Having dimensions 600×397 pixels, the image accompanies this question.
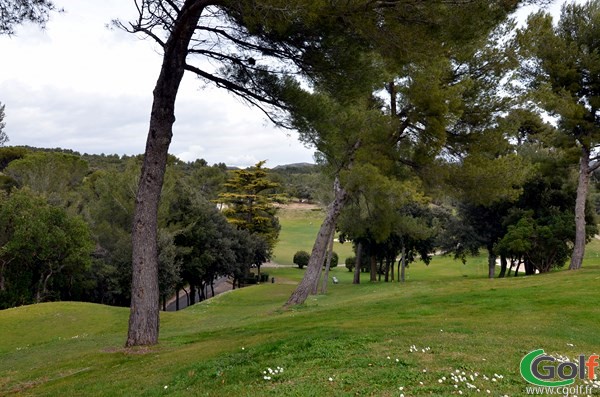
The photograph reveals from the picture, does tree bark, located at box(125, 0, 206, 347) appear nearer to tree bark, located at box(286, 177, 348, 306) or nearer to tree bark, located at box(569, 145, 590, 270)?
tree bark, located at box(286, 177, 348, 306)

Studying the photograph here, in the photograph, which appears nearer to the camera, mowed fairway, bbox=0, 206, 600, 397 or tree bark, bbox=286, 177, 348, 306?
mowed fairway, bbox=0, 206, 600, 397

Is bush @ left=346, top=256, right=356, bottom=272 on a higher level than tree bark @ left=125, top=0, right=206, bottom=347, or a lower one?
lower

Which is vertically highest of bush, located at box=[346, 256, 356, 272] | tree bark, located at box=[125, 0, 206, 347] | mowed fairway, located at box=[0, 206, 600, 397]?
tree bark, located at box=[125, 0, 206, 347]

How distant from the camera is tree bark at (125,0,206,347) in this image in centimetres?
880

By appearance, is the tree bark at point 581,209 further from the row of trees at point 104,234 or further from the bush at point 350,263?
the bush at point 350,263

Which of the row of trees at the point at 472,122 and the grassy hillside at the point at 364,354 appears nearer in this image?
the grassy hillside at the point at 364,354

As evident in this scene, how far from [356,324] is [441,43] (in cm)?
579

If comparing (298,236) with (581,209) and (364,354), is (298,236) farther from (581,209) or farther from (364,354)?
(364,354)

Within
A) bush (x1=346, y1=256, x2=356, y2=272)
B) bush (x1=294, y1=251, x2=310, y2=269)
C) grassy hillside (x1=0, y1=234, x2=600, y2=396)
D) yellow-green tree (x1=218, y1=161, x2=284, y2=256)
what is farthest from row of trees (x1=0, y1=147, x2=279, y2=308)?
grassy hillside (x1=0, y1=234, x2=600, y2=396)

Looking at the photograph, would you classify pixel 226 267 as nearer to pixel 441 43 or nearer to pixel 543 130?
pixel 543 130

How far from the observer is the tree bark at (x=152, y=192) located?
8805 millimetres

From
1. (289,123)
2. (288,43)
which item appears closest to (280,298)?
(289,123)

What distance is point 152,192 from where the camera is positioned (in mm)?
8875

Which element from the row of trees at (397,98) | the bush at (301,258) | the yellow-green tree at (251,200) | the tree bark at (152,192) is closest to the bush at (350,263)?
the bush at (301,258)
